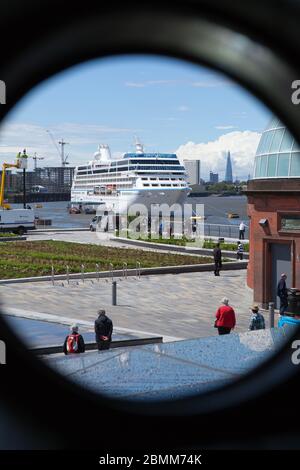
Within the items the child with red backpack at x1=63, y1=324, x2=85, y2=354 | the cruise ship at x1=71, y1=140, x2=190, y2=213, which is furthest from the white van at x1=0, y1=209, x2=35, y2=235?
the cruise ship at x1=71, y1=140, x2=190, y2=213

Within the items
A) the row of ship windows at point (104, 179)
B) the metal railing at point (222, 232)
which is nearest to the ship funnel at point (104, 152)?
the row of ship windows at point (104, 179)

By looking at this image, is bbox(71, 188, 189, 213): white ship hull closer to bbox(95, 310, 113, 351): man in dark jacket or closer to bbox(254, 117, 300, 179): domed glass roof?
bbox(254, 117, 300, 179): domed glass roof

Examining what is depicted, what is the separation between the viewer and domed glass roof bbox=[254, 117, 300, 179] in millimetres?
17414

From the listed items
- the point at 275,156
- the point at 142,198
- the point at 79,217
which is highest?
the point at 142,198

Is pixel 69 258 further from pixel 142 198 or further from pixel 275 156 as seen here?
pixel 142 198

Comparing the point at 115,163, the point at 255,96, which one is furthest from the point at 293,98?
Answer: the point at 115,163

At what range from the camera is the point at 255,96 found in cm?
357

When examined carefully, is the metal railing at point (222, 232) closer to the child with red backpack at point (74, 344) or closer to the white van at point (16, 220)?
A: the white van at point (16, 220)

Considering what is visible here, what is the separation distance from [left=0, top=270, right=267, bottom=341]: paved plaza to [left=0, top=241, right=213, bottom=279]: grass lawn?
173 centimetres

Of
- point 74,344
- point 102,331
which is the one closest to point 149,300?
point 102,331

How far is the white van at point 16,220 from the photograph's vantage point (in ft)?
130

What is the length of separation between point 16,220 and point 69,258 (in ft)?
50.3

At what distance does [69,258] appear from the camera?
2548cm

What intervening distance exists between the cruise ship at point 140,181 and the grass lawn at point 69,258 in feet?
181
